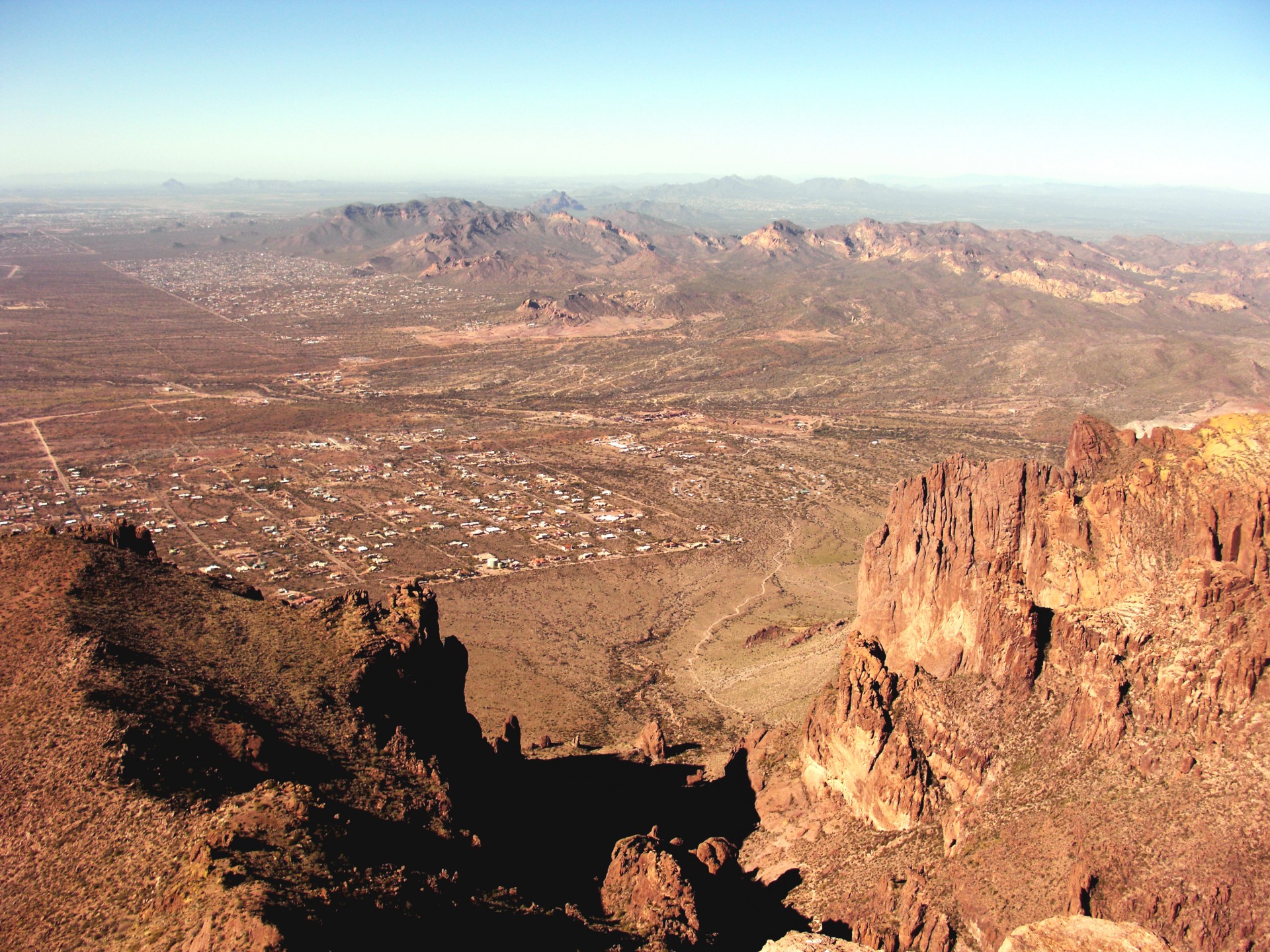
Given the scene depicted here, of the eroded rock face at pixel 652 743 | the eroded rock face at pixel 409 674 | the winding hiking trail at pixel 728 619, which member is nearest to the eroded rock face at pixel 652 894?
the eroded rock face at pixel 409 674

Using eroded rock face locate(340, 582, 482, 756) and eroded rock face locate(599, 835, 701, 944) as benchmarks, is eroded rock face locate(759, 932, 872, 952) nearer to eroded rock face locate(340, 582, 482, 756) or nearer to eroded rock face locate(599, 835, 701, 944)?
eroded rock face locate(599, 835, 701, 944)

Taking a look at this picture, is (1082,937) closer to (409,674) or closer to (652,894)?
(652,894)

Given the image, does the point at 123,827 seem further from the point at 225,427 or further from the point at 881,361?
the point at 881,361

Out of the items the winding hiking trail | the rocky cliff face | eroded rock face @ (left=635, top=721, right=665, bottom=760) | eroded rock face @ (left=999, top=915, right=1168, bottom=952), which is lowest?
the winding hiking trail

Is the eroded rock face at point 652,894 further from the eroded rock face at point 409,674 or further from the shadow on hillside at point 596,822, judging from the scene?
the eroded rock face at point 409,674

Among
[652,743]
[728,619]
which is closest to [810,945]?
[652,743]

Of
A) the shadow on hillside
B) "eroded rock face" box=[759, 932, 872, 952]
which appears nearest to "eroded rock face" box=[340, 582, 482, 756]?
the shadow on hillside

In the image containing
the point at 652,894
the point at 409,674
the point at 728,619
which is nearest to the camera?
the point at 652,894
